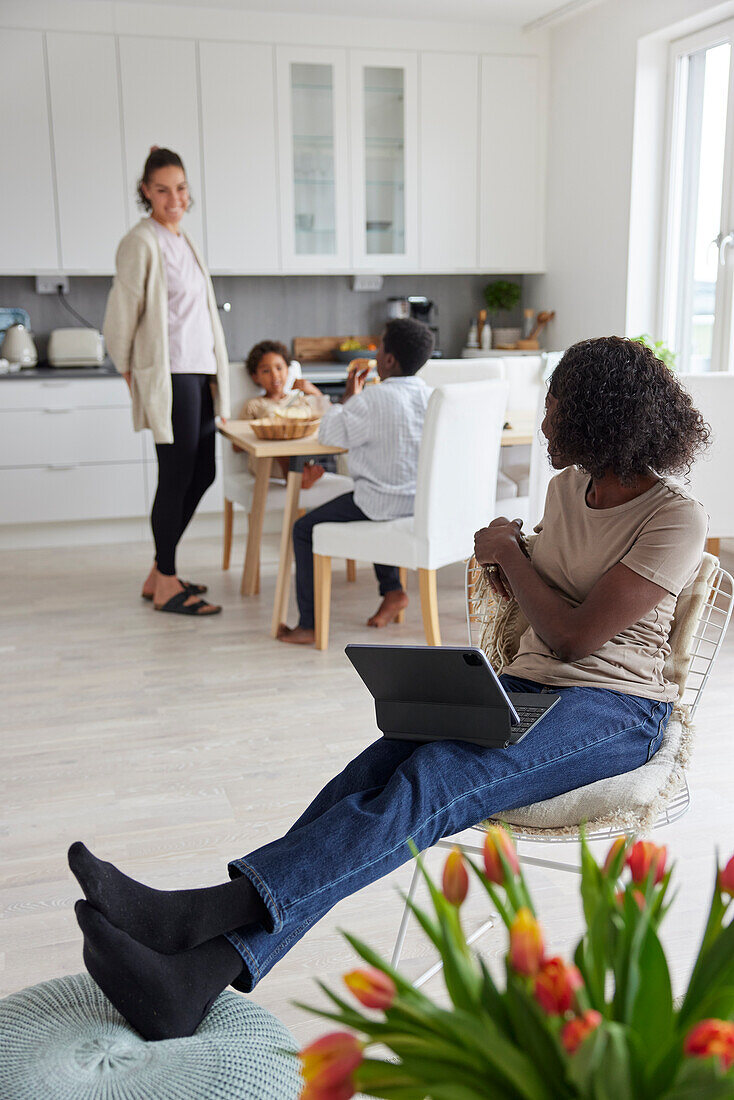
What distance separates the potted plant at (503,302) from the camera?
5984 mm

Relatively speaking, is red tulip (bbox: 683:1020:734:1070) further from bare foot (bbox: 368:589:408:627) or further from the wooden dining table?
bare foot (bbox: 368:589:408:627)

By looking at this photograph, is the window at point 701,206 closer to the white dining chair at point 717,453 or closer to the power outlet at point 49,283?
the white dining chair at point 717,453

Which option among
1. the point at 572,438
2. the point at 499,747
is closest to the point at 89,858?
the point at 499,747

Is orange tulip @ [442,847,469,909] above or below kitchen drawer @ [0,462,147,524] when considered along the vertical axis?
above

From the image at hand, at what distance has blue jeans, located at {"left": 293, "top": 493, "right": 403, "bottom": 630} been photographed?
134 inches

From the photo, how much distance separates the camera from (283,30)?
514cm

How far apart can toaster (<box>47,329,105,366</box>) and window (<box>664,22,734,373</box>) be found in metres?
2.88

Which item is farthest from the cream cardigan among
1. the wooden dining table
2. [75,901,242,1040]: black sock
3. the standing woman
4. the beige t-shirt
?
[75,901,242,1040]: black sock

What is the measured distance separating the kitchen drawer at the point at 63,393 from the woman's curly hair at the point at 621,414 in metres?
3.80

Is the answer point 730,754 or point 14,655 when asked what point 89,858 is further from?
point 14,655

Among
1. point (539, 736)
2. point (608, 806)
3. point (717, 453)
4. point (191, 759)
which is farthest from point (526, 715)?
point (717, 453)

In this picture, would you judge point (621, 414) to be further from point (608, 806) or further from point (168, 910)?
point (168, 910)

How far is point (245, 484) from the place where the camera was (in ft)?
13.9

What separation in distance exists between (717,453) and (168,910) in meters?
2.79
